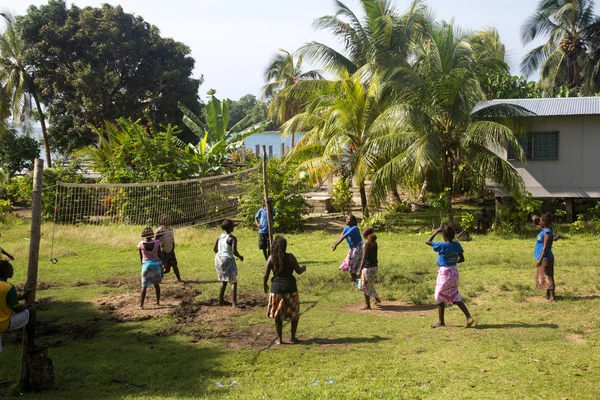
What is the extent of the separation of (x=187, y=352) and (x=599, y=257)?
10203mm

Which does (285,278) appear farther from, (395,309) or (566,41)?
(566,41)

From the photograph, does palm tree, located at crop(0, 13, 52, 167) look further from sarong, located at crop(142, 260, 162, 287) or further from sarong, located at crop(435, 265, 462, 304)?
sarong, located at crop(435, 265, 462, 304)

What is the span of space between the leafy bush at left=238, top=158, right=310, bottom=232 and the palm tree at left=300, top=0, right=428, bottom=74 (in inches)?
186

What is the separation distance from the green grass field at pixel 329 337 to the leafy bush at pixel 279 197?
5694 millimetres

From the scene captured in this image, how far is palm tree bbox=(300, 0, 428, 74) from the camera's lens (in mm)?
22359

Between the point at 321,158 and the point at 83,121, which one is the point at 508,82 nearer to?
the point at 321,158

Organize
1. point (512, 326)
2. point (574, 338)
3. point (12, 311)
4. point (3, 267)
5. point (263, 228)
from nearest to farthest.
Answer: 1. point (12, 311)
2. point (3, 267)
3. point (574, 338)
4. point (512, 326)
5. point (263, 228)

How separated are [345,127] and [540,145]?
19.9ft

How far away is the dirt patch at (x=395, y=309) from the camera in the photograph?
10.1 metres

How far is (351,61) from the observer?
24656mm

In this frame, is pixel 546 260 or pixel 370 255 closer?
pixel 370 255

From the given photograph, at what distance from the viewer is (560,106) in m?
19.7

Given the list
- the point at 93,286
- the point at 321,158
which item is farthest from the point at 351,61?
the point at 93,286

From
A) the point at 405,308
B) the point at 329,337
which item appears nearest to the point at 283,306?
the point at 329,337
